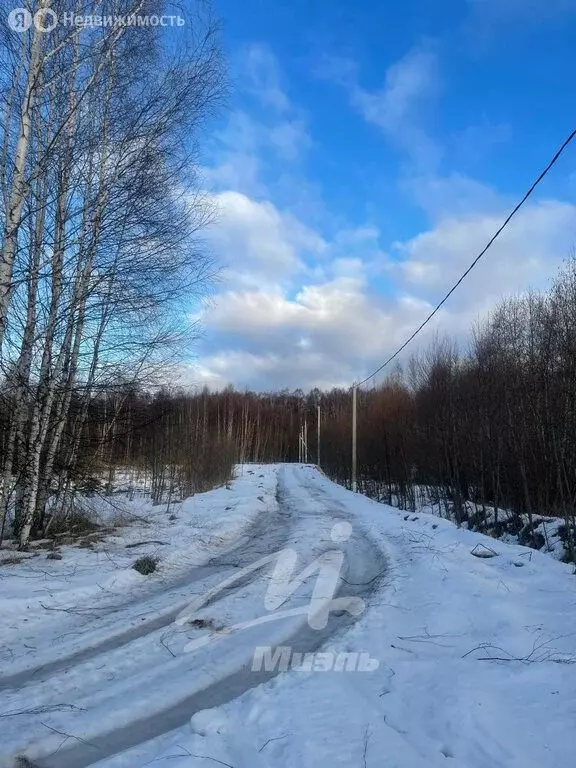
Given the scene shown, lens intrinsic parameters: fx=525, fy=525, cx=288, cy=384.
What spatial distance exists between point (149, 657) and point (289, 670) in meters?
1.15

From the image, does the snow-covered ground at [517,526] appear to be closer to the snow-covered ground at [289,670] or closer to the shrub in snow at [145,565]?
the snow-covered ground at [289,670]

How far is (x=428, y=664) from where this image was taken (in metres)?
4.11

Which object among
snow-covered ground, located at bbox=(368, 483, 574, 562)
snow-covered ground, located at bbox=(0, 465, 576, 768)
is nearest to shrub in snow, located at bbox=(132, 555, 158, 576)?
snow-covered ground, located at bbox=(0, 465, 576, 768)

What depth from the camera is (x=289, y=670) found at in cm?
398

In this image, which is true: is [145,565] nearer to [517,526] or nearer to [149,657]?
[149,657]

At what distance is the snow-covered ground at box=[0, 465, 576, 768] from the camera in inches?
117

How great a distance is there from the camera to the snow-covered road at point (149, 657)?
3.11 metres

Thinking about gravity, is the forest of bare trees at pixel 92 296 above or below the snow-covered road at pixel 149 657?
above

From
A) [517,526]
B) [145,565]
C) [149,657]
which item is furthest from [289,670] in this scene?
[517,526]

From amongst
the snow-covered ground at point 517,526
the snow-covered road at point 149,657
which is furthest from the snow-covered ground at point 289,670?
the snow-covered ground at point 517,526

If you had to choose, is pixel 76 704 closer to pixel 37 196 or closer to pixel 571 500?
pixel 37 196

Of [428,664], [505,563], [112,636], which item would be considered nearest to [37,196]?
[112,636]

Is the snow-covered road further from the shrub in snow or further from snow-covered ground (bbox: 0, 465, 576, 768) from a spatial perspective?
the shrub in snow

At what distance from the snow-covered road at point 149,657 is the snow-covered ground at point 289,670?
0.05 feet
